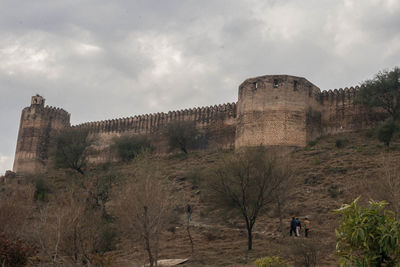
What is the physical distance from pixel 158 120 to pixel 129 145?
2951 millimetres

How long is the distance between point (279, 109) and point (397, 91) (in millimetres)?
6298

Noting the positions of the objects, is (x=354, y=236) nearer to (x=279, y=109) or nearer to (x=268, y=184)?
(x=268, y=184)

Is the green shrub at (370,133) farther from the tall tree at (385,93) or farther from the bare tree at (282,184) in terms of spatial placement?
the bare tree at (282,184)

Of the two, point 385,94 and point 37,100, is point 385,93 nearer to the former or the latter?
point 385,94

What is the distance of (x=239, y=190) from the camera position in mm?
13461

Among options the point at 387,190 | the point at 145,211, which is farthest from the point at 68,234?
the point at 387,190

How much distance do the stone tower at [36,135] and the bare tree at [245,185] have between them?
2266 centimetres

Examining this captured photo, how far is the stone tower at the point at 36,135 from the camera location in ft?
108

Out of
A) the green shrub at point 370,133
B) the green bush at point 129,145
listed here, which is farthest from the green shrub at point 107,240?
the green bush at point 129,145

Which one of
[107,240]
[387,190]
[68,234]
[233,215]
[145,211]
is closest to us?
[145,211]

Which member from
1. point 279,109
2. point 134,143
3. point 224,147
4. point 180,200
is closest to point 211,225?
point 180,200

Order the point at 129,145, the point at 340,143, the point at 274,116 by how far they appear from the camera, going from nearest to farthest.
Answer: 1. the point at 340,143
2. the point at 274,116
3. the point at 129,145

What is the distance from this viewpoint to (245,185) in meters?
13.4

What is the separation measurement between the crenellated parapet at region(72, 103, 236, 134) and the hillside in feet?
11.6
